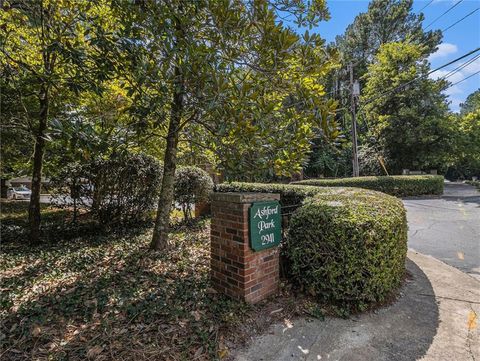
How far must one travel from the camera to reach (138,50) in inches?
119

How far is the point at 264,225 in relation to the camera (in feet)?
9.46

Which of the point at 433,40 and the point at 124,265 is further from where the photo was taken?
the point at 433,40

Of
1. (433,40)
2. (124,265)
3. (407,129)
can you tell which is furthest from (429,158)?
(124,265)

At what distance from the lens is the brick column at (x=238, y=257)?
9.01 feet

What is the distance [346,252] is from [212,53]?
2.48 m

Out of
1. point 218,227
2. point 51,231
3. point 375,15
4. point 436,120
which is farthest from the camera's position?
point 375,15

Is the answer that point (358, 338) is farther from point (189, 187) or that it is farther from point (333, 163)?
point (333, 163)

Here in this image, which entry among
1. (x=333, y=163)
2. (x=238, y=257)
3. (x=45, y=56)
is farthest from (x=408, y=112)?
(x=45, y=56)

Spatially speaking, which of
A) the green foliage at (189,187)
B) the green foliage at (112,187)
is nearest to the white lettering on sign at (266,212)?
the green foliage at (112,187)

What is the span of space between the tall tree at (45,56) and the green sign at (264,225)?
2292 millimetres

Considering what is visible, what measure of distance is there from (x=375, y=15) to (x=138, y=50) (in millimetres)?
31775

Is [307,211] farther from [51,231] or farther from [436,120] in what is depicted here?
[436,120]

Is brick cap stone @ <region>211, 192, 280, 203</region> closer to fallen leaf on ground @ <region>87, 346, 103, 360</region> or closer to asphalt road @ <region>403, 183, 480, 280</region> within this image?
fallen leaf on ground @ <region>87, 346, 103, 360</region>

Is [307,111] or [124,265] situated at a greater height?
[307,111]
